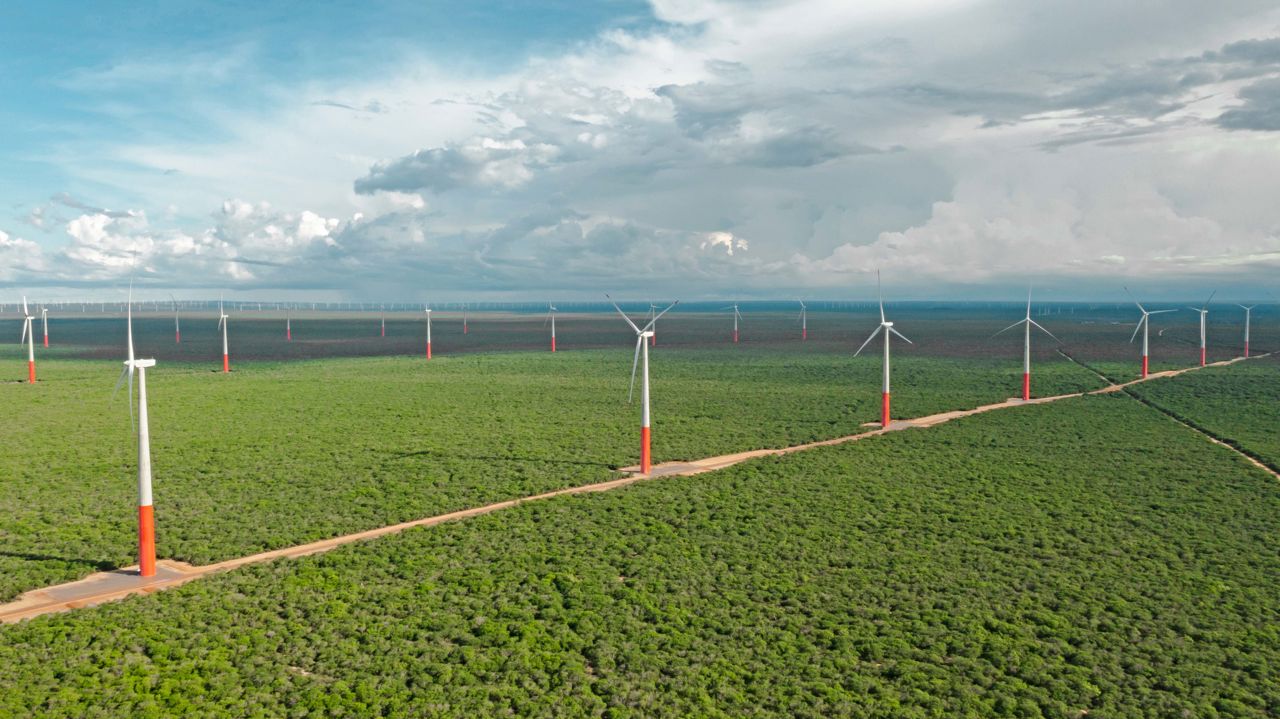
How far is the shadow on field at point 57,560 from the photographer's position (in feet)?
67.7

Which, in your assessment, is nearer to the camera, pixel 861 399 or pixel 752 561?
pixel 752 561

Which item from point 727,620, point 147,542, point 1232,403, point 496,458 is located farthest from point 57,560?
point 1232,403

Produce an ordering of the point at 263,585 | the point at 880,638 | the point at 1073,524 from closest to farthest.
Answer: the point at 880,638 → the point at 263,585 → the point at 1073,524

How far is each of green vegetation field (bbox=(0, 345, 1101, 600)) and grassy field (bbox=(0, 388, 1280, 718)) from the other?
416cm

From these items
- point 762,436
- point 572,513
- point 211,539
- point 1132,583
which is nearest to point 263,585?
point 211,539

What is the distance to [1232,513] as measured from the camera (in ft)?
85.0

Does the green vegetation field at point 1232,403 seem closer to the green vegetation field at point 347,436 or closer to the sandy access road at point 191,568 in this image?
the sandy access road at point 191,568

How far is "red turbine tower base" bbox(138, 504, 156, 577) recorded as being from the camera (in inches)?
767

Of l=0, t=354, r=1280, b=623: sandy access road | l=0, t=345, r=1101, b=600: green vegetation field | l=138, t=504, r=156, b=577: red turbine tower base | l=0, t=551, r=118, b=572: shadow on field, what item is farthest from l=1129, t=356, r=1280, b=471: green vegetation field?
l=0, t=551, r=118, b=572: shadow on field

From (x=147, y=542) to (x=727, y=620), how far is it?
40.9 ft

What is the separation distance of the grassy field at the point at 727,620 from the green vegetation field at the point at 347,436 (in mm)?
4157

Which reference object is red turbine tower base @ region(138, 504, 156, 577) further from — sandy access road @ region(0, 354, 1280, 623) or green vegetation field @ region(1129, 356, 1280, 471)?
green vegetation field @ region(1129, 356, 1280, 471)

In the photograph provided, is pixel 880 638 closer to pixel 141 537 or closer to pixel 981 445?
pixel 141 537

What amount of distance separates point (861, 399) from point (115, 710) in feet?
153
